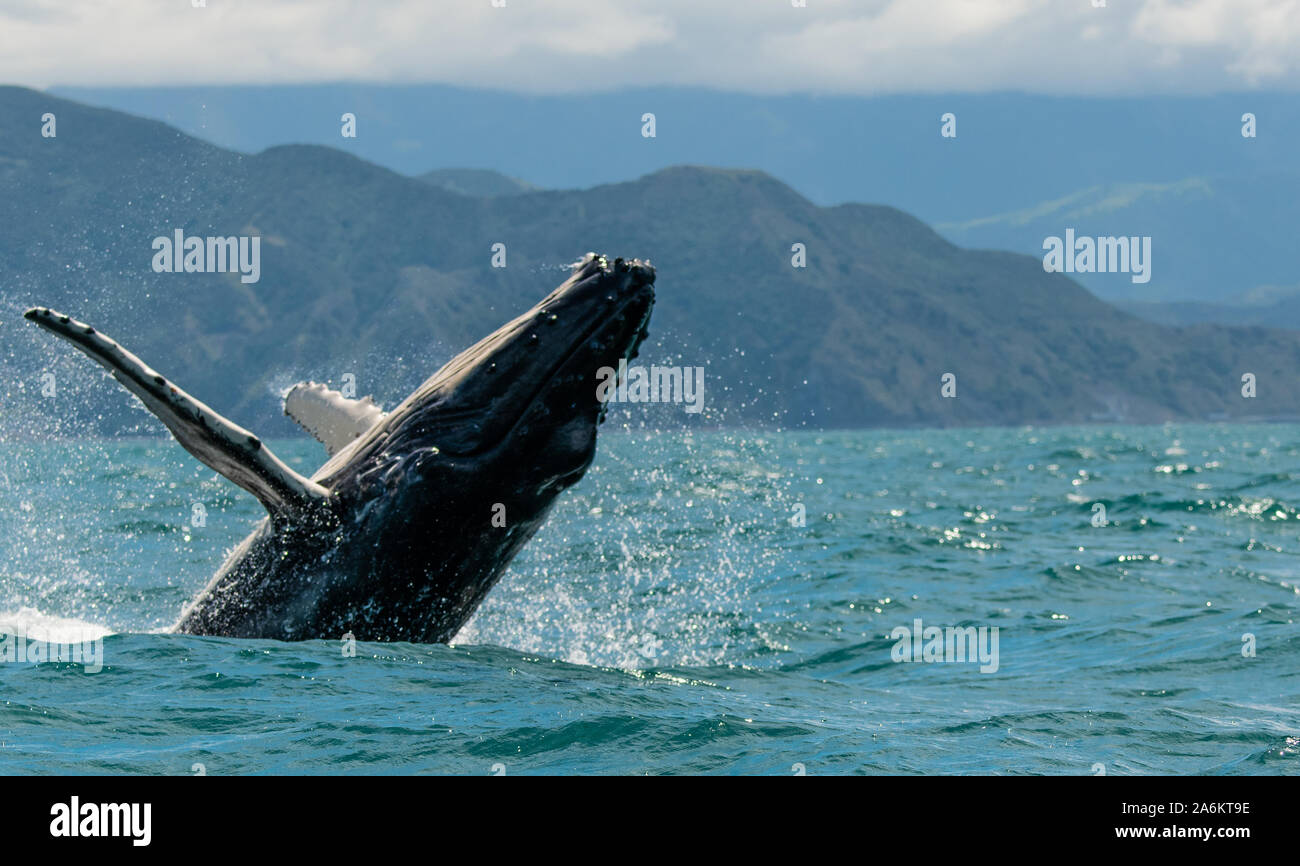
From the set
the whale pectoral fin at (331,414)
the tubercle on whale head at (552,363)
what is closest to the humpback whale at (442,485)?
the tubercle on whale head at (552,363)

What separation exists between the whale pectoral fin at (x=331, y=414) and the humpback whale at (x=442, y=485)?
84 centimetres

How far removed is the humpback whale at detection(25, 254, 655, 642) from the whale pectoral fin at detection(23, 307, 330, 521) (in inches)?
1.0

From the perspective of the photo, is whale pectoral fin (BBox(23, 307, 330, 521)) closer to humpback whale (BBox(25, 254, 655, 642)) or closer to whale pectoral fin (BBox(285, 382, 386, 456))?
humpback whale (BBox(25, 254, 655, 642))

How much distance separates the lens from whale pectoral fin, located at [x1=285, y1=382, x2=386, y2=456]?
9.40m

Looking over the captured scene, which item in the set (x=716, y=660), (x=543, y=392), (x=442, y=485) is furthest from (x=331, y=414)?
(x=716, y=660)

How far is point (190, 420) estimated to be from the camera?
6957mm

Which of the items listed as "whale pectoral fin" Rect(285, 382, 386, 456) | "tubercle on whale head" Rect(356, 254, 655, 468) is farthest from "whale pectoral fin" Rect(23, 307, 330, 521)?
"whale pectoral fin" Rect(285, 382, 386, 456)

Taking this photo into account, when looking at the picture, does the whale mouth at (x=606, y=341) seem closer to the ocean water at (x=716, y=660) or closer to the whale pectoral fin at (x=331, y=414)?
the ocean water at (x=716, y=660)

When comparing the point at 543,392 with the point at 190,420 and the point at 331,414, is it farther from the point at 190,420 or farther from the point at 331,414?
the point at 331,414

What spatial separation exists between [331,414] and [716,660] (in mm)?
3401

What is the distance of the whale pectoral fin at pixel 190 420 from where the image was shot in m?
6.61

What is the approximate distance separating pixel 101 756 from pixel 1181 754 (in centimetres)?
524
